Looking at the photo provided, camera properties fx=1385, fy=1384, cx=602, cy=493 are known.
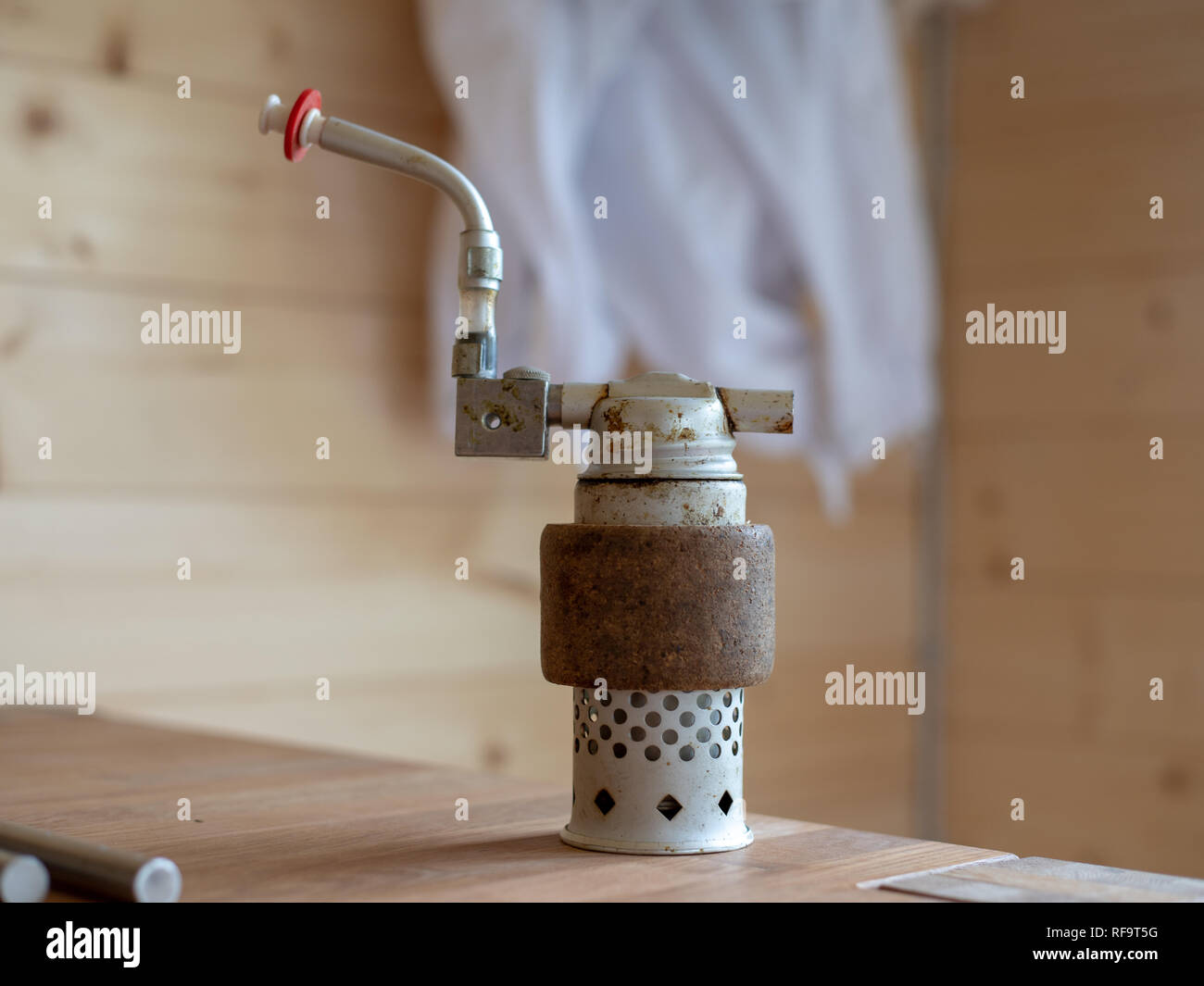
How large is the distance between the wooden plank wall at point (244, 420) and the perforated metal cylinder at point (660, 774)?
27.8 inches

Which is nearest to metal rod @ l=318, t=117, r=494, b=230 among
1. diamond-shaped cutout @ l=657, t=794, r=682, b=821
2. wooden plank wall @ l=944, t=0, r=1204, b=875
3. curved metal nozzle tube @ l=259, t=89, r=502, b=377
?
curved metal nozzle tube @ l=259, t=89, r=502, b=377

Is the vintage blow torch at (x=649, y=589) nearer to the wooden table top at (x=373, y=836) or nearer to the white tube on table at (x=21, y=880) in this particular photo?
the wooden table top at (x=373, y=836)

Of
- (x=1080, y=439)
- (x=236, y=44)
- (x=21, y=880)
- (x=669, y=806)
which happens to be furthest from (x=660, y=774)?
(x=1080, y=439)

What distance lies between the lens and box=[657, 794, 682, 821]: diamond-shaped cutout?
575mm

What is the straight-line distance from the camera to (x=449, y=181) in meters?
0.60

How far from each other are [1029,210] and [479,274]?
149 cm

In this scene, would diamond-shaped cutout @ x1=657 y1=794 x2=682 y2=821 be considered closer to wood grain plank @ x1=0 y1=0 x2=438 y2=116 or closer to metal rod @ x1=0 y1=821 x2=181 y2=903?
metal rod @ x1=0 y1=821 x2=181 y2=903

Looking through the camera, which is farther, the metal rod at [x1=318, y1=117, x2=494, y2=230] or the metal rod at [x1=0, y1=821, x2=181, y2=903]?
the metal rod at [x1=318, y1=117, x2=494, y2=230]

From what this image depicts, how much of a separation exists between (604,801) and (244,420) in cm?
78

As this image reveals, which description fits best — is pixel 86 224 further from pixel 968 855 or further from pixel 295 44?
pixel 968 855

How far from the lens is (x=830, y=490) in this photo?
5.08 ft

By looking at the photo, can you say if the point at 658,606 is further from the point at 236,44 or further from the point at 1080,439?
the point at 1080,439

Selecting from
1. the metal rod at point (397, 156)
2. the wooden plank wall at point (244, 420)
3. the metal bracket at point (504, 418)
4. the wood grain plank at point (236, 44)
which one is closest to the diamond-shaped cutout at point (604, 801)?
the metal bracket at point (504, 418)

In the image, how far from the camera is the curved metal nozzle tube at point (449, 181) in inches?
23.7
